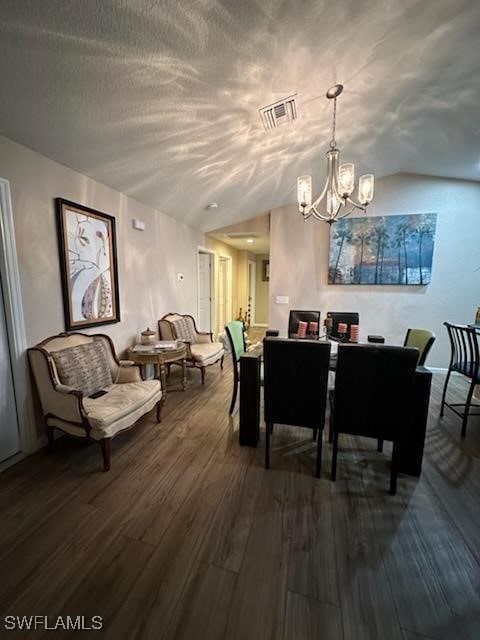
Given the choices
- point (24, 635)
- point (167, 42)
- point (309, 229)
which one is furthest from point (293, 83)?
point (24, 635)

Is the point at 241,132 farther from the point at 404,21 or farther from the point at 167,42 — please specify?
the point at 404,21

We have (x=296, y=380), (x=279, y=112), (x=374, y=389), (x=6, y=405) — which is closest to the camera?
(x=374, y=389)

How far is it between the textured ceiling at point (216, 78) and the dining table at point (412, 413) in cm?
198

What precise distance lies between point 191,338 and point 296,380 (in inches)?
102

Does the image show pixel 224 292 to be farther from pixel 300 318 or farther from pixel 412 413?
pixel 412 413

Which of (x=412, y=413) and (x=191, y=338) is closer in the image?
(x=412, y=413)

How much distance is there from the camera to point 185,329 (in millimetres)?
4059

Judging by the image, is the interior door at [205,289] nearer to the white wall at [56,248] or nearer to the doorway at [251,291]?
the white wall at [56,248]

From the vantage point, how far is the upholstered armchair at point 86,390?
6.38 ft

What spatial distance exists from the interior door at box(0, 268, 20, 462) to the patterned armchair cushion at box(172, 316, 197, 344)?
2.00m

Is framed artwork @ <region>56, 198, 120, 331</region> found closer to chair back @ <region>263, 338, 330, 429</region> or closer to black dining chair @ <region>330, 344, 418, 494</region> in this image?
chair back @ <region>263, 338, 330, 429</region>

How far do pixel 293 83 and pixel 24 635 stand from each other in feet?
11.0

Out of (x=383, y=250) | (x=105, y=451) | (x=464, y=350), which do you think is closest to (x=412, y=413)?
(x=464, y=350)

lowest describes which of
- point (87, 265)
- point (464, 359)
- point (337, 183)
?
point (464, 359)
